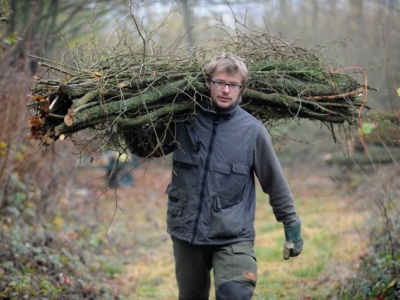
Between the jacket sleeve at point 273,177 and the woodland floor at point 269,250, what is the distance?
2.14 feet

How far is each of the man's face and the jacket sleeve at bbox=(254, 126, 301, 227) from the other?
12.6 inches

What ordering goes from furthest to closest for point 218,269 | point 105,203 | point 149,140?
point 105,203 < point 149,140 < point 218,269

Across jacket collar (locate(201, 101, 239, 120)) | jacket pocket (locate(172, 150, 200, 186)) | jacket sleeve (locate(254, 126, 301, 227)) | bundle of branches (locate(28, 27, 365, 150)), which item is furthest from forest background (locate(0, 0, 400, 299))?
jacket sleeve (locate(254, 126, 301, 227))

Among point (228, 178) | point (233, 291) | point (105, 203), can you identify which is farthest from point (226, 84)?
point (105, 203)

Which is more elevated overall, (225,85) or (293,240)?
(225,85)

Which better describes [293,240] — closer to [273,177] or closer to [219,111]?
[273,177]

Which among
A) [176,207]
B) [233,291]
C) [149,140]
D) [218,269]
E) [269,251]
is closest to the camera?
[233,291]

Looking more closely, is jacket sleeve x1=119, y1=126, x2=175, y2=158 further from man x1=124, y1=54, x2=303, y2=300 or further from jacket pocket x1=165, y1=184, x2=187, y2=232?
jacket pocket x1=165, y1=184, x2=187, y2=232

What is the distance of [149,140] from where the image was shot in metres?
4.76

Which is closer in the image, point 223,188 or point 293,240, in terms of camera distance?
point 223,188

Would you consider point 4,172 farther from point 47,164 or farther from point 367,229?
point 367,229

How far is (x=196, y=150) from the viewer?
180 inches

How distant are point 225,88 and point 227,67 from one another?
156 millimetres

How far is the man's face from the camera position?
4500 mm
